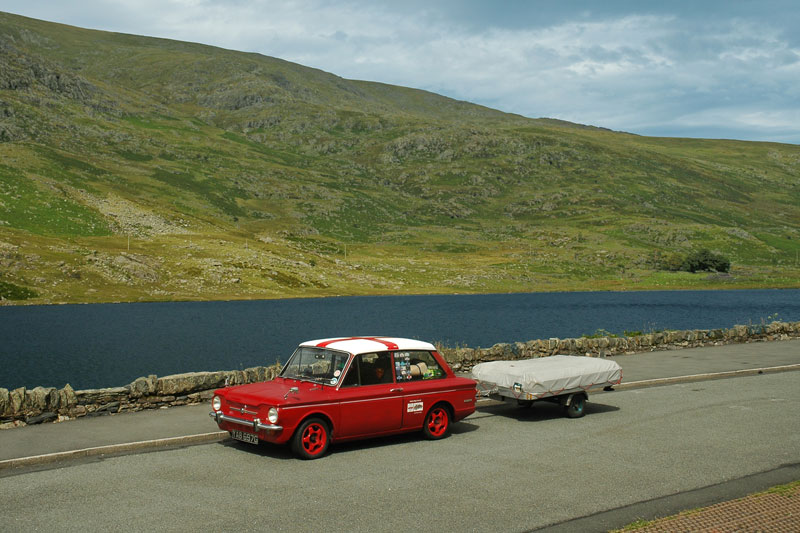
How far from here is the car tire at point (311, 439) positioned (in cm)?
1463

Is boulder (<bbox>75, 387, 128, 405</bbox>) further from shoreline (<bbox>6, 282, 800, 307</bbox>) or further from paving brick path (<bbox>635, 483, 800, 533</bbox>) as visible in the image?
shoreline (<bbox>6, 282, 800, 307</bbox>)

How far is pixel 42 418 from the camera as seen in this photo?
56.5 feet

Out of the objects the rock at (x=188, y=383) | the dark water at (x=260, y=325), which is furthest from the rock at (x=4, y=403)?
the dark water at (x=260, y=325)

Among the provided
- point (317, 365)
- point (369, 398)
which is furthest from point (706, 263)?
point (317, 365)

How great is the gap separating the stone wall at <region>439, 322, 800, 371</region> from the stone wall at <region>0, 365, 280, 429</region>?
9.04 m

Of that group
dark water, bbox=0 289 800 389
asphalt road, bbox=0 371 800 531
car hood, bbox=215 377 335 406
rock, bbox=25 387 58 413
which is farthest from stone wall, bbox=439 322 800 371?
dark water, bbox=0 289 800 389

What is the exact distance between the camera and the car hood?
14.7m

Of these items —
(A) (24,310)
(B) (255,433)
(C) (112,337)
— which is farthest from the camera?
(A) (24,310)

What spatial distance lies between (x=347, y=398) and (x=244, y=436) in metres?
2.52

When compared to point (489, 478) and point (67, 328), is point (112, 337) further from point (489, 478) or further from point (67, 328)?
point (489, 478)

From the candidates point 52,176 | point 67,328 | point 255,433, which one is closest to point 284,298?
point 67,328

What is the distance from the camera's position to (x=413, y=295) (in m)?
156

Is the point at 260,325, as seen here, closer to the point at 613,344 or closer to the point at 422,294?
the point at 613,344

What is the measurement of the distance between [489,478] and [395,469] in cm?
207
